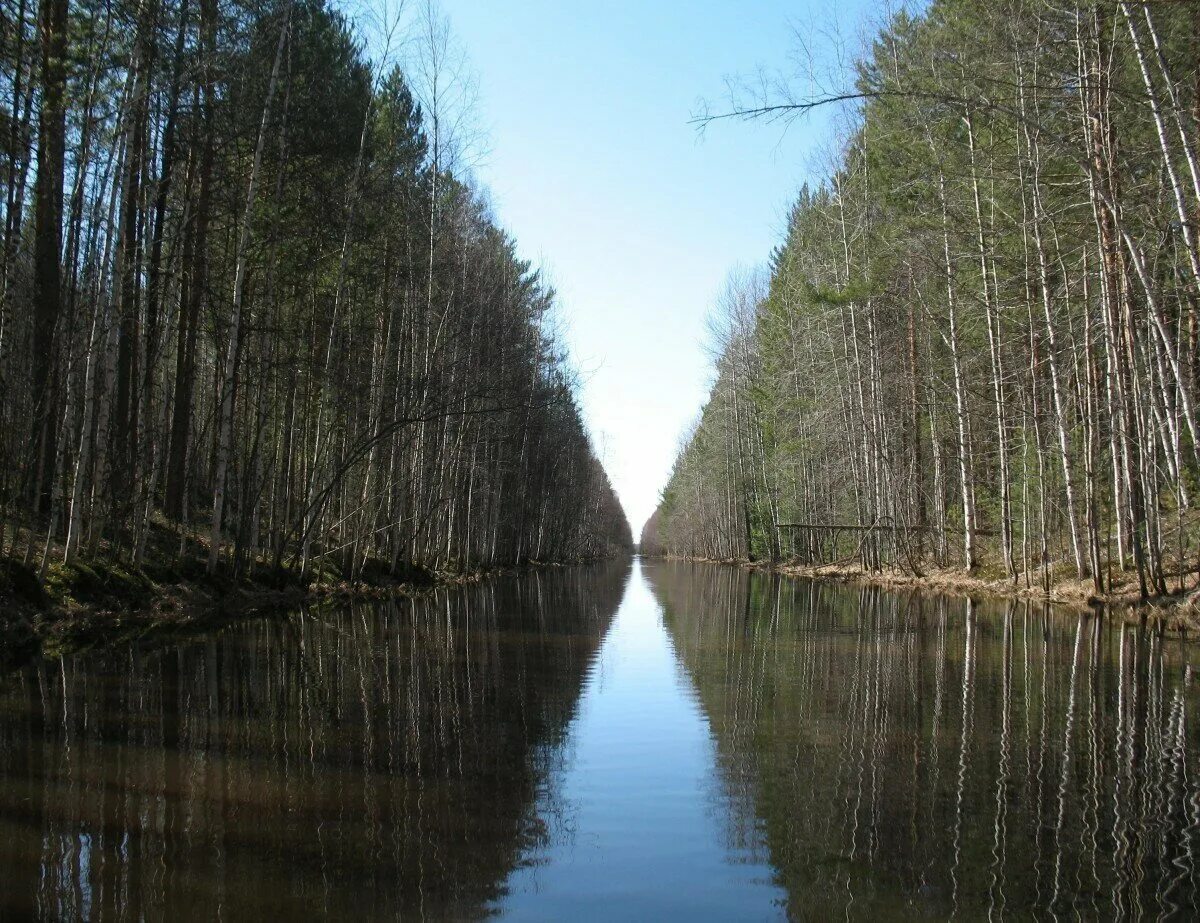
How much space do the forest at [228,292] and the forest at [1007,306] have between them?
9.33 metres

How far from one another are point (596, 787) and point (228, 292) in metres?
17.0

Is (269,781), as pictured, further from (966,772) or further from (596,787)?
(966,772)

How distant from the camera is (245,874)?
3.70 meters

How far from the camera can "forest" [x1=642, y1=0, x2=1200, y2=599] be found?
12508mm

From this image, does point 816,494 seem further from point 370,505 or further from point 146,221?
point 146,221

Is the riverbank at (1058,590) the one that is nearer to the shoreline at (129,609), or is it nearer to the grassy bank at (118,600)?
the shoreline at (129,609)

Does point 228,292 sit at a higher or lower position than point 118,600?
higher

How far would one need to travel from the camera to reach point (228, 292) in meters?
19.5

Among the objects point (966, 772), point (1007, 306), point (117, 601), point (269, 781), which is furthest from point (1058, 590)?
point (269, 781)

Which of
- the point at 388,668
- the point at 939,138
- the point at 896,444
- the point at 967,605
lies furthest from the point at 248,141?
the point at 896,444

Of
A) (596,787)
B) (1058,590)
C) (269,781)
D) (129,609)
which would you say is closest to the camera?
(269,781)

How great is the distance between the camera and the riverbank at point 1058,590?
1309 cm

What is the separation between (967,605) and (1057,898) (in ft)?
48.7

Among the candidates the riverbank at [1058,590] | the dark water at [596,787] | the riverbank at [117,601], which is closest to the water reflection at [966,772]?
the dark water at [596,787]
